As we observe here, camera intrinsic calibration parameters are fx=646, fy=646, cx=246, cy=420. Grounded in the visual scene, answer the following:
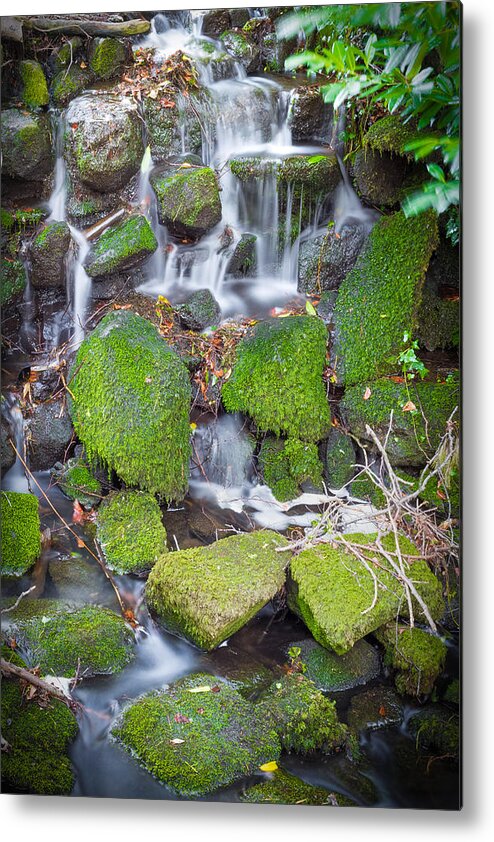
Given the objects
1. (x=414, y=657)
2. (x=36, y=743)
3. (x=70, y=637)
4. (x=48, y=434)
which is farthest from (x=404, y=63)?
(x=36, y=743)

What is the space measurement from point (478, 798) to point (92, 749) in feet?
3.91

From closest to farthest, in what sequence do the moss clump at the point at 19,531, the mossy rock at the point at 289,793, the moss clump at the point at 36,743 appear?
the mossy rock at the point at 289,793, the moss clump at the point at 36,743, the moss clump at the point at 19,531

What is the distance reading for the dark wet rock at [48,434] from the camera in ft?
7.15

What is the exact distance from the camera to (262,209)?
214 centimetres

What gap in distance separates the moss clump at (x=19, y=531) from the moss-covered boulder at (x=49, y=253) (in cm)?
73

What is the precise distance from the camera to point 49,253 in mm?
2197

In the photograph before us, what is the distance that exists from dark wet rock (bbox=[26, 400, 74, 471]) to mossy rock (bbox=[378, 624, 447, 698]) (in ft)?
3.97

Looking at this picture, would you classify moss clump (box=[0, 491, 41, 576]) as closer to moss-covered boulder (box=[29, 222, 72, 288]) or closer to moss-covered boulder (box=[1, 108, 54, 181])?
moss-covered boulder (box=[29, 222, 72, 288])

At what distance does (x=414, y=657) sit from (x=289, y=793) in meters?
0.56

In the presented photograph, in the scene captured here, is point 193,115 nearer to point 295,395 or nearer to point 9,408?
point 295,395

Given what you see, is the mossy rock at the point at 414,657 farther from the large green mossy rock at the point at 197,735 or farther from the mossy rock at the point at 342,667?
the large green mossy rock at the point at 197,735

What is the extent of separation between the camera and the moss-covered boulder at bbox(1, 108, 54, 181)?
2.17m

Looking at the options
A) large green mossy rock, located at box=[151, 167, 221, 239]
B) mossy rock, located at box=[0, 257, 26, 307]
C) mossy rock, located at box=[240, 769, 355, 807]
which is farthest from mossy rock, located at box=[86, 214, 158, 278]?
mossy rock, located at box=[240, 769, 355, 807]

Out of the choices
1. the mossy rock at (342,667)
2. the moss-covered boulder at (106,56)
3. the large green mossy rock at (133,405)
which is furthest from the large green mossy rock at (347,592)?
the moss-covered boulder at (106,56)
